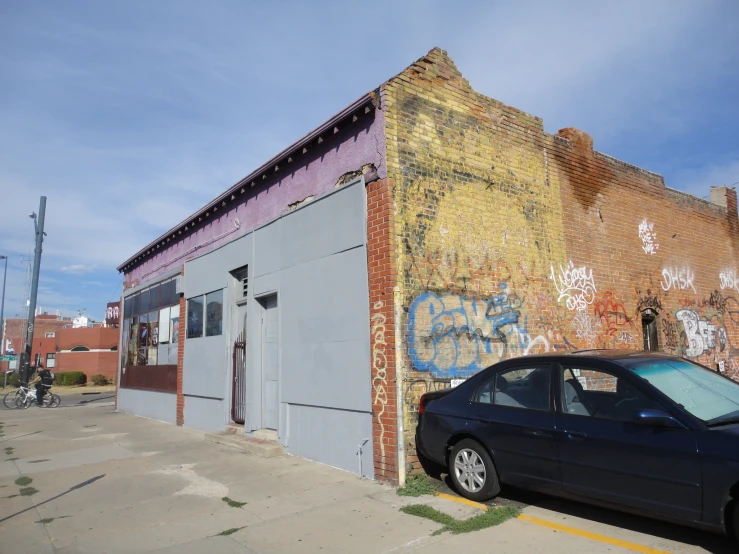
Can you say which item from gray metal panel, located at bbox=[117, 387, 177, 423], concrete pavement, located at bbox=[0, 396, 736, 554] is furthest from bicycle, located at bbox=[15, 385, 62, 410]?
concrete pavement, located at bbox=[0, 396, 736, 554]

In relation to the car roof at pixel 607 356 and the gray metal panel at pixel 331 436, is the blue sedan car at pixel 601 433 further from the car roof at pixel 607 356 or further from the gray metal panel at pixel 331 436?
the gray metal panel at pixel 331 436

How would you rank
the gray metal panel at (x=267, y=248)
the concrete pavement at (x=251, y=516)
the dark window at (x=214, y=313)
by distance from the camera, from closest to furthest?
the concrete pavement at (x=251, y=516) → the gray metal panel at (x=267, y=248) → the dark window at (x=214, y=313)

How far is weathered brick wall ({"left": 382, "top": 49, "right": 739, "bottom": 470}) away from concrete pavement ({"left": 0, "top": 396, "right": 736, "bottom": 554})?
1444 mm

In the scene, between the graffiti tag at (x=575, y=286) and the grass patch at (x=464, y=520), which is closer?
the grass patch at (x=464, y=520)

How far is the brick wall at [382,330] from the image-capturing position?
700 centimetres

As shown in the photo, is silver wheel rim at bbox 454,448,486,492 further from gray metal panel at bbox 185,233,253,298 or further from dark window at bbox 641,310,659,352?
dark window at bbox 641,310,659,352

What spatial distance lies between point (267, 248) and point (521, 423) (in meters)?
6.16

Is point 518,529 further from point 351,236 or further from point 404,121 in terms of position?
point 404,121

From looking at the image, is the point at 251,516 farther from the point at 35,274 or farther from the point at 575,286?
the point at 35,274

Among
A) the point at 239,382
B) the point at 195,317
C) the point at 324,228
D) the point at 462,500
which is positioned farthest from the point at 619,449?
the point at 195,317

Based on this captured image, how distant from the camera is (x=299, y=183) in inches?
378

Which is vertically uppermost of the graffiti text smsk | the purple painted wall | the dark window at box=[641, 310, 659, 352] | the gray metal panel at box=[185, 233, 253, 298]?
the purple painted wall

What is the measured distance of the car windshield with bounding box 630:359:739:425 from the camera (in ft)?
15.4

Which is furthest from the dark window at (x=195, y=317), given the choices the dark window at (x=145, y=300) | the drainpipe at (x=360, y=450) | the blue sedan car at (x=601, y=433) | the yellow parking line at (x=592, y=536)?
the yellow parking line at (x=592, y=536)
